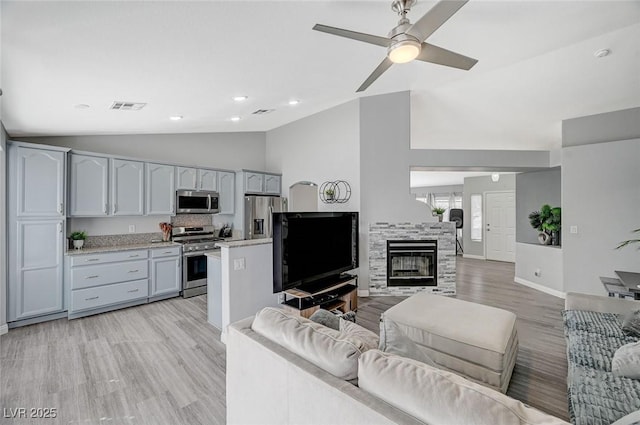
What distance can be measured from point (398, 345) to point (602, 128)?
524 cm

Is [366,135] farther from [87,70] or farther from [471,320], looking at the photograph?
[87,70]

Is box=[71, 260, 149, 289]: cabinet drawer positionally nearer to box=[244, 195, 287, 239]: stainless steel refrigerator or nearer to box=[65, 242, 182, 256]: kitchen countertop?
box=[65, 242, 182, 256]: kitchen countertop

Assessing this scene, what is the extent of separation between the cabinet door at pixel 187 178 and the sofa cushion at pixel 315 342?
403 centimetres

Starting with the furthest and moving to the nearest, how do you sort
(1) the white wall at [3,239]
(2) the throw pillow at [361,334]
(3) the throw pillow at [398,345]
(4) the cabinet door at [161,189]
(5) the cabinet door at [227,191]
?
1. (5) the cabinet door at [227,191]
2. (4) the cabinet door at [161,189]
3. (1) the white wall at [3,239]
4. (2) the throw pillow at [361,334]
5. (3) the throw pillow at [398,345]

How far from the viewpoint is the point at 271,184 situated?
19.6ft

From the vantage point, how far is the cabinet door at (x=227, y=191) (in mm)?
5520

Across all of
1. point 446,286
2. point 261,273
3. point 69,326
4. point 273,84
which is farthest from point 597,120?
point 69,326

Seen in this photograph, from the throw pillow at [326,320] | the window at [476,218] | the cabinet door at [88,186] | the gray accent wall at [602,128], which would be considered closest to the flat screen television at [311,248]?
the throw pillow at [326,320]

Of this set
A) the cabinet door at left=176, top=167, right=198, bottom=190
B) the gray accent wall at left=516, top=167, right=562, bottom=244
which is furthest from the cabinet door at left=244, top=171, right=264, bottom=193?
the gray accent wall at left=516, top=167, right=562, bottom=244

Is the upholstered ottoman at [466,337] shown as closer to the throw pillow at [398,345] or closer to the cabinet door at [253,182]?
the throw pillow at [398,345]

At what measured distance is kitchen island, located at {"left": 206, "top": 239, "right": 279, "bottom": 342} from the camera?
2.94 metres

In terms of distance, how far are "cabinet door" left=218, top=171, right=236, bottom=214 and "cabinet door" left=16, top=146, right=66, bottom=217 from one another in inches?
89.7

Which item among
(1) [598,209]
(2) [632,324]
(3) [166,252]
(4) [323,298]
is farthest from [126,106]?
(1) [598,209]

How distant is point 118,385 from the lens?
7.75 ft
